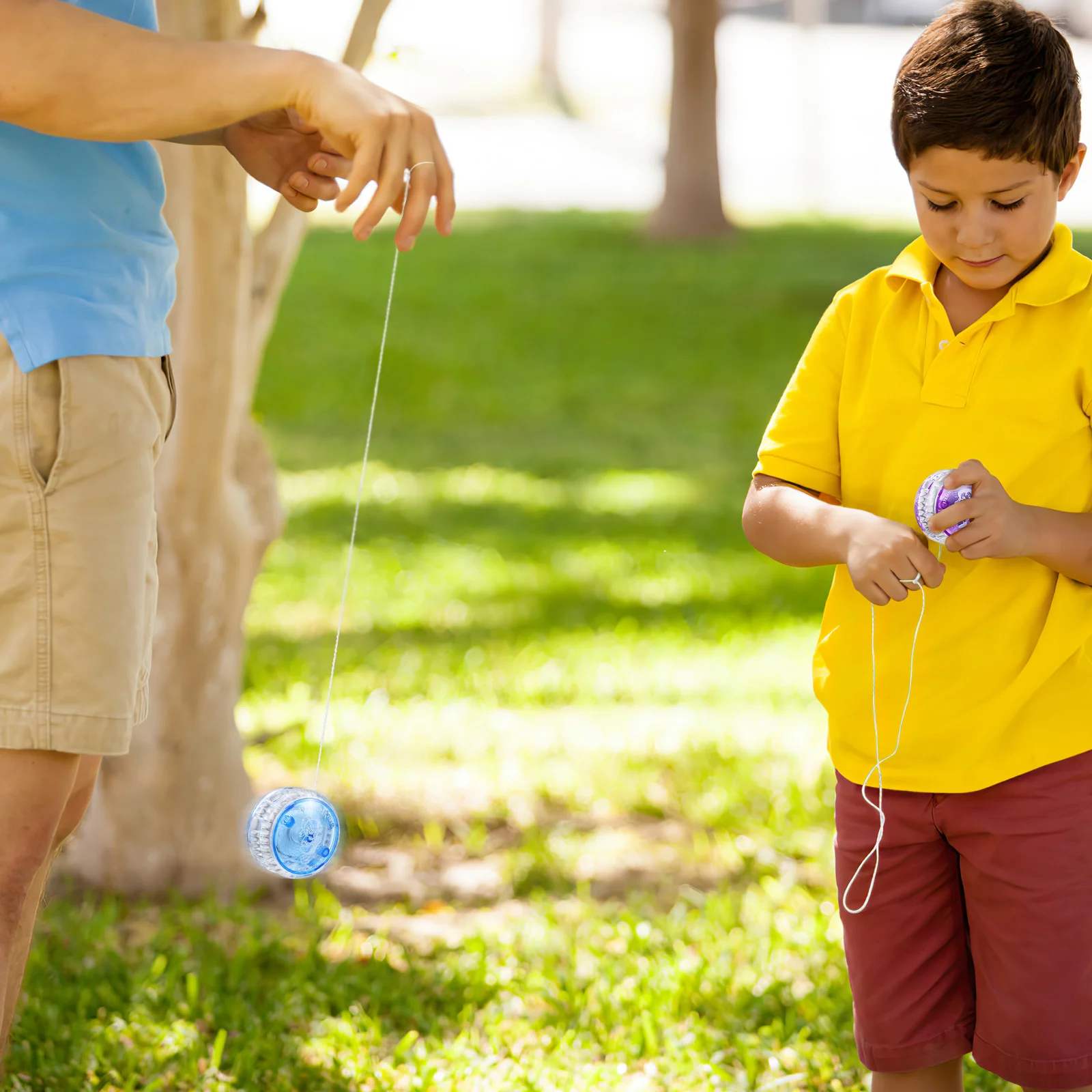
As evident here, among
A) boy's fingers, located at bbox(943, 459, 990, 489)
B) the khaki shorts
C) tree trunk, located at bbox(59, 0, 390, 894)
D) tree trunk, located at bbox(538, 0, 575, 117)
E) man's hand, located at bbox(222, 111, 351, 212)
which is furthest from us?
tree trunk, located at bbox(538, 0, 575, 117)

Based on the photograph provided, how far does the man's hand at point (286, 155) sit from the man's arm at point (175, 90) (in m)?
0.29

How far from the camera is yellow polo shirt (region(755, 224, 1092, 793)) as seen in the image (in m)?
2.04

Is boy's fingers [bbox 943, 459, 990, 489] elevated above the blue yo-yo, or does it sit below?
above

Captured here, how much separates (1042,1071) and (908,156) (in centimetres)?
123

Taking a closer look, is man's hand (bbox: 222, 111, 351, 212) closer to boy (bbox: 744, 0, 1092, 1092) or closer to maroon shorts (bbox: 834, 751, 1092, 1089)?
boy (bbox: 744, 0, 1092, 1092)

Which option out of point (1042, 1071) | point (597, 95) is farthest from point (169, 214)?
point (597, 95)

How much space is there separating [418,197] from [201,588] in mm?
2082

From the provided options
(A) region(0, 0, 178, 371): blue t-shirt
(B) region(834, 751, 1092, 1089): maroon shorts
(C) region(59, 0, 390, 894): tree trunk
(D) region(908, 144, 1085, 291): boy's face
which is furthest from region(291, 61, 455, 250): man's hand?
(C) region(59, 0, 390, 894): tree trunk

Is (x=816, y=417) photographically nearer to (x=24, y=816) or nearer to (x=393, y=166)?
(x=393, y=166)

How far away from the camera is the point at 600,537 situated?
23.9ft

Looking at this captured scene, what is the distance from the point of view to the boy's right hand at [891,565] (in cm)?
191

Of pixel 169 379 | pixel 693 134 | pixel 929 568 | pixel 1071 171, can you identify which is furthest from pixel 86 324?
pixel 693 134

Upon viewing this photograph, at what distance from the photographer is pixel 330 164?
1975 millimetres

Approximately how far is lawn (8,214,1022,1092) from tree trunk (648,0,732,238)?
5968 millimetres
